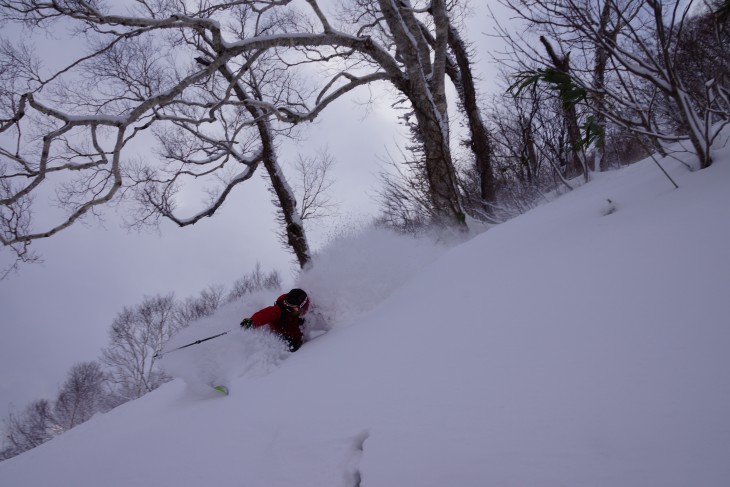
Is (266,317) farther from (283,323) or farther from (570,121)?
(570,121)

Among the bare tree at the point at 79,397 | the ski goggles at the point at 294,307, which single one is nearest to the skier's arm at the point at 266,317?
the ski goggles at the point at 294,307

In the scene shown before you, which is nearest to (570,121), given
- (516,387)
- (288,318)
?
(288,318)

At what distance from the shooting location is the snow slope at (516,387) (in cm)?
84

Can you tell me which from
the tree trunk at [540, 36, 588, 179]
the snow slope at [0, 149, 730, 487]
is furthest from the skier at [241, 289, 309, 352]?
the tree trunk at [540, 36, 588, 179]

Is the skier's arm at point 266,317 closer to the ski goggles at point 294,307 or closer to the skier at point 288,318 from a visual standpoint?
the skier at point 288,318

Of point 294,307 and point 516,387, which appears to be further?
point 294,307

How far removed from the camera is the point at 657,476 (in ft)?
2.31

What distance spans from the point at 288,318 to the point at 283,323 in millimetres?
Answer: 69

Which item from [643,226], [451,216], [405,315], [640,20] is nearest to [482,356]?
[405,315]

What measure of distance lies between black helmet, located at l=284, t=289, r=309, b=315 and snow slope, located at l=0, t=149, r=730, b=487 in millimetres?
805

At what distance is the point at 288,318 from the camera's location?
346 centimetres

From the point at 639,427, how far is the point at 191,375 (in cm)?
280

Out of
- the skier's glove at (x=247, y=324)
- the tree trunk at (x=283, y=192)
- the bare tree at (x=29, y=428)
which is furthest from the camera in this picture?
the bare tree at (x=29, y=428)

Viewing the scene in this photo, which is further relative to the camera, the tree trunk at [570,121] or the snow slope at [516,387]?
the tree trunk at [570,121]
